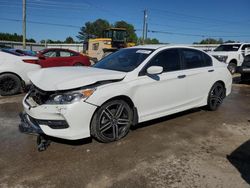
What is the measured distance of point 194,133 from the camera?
4492 millimetres

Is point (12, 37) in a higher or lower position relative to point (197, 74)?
higher

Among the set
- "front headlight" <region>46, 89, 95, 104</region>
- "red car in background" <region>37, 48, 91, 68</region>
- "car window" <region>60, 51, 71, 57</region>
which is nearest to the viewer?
"front headlight" <region>46, 89, 95, 104</region>


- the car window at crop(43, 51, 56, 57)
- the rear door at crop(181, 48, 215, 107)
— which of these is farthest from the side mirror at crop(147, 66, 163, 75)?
the car window at crop(43, 51, 56, 57)

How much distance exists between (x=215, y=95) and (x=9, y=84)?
5861 mm

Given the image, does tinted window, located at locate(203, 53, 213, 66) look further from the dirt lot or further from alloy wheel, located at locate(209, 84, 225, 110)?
the dirt lot

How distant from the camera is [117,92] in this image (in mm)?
3822

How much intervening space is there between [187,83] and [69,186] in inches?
126

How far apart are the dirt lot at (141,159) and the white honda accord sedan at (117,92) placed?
316mm

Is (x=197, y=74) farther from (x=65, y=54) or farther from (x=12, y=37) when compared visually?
(x=12, y=37)

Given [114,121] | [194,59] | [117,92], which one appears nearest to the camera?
[117,92]

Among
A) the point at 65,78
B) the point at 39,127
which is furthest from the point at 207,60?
the point at 39,127

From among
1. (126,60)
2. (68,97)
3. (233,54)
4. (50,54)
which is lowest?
(68,97)

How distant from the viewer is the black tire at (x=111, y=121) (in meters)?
3.71

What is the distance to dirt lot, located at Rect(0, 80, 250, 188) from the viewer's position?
2.89 metres
